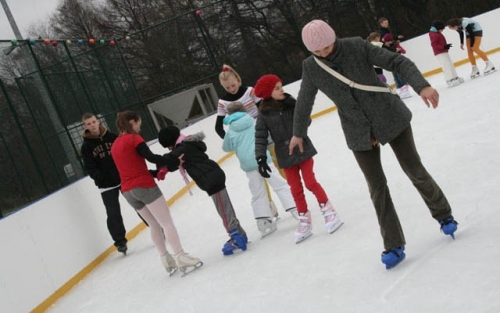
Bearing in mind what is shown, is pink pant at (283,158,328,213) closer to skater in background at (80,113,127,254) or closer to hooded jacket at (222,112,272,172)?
hooded jacket at (222,112,272,172)

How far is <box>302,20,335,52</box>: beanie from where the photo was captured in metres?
2.86

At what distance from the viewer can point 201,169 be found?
14.6 ft

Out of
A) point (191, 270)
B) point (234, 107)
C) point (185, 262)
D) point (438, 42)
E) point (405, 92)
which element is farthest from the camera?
point (405, 92)

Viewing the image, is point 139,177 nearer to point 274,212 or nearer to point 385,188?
point 274,212

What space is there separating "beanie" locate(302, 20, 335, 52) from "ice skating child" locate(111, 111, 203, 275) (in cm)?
163

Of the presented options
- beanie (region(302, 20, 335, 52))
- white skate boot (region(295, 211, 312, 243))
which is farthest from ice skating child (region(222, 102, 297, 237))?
beanie (region(302, 20, 335, 52))

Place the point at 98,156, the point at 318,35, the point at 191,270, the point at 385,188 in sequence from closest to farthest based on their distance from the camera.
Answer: the point at 318,35 < the point at 385,188 < the point at 191,270 < the point at 98,156

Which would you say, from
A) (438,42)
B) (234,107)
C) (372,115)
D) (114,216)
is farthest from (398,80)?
(372,115)

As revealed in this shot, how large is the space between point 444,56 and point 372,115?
275 inches

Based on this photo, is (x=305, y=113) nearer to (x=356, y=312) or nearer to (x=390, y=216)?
(x=390, y=216)

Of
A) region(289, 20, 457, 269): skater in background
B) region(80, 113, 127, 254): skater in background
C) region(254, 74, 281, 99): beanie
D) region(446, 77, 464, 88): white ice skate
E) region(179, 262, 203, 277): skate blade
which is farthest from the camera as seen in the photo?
region(446, 77, 464, 88): white ice skate

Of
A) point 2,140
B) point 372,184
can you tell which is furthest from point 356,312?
point 2,140

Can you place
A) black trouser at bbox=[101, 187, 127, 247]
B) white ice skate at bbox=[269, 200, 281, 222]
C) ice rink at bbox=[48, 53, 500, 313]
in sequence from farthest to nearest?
black trouser at bbox=[101, 187, 127, 247]
white ice skate at bbox=[269, 200, 281, 222]
ice rink at bbox=[48, 53, 500, 313]

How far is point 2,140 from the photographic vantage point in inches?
362
